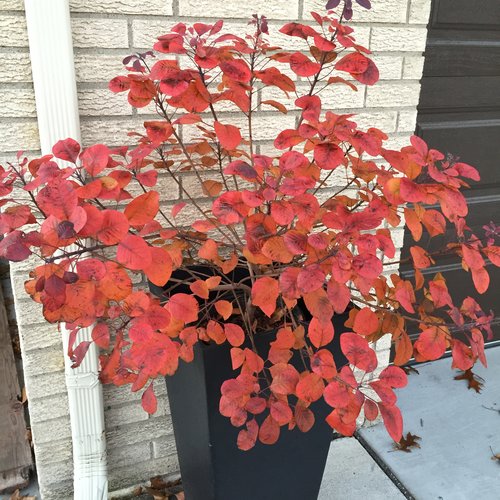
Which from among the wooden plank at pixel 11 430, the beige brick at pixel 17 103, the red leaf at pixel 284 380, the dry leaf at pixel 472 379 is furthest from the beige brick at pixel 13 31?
the dry leaf at pixel 472 379

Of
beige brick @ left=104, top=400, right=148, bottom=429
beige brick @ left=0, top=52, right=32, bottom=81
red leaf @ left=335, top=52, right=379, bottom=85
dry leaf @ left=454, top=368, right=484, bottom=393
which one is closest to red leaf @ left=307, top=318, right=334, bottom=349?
red leaf @ left=335, top=52, right=379, bottom=85

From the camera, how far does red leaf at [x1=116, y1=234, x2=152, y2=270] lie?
36.6 inches

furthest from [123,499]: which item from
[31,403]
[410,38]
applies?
[410,38]

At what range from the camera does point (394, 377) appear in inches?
45.4

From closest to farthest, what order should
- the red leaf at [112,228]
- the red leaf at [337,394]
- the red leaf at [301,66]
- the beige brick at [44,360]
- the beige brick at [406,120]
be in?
the red leaf at [112,228] < the red leaf at [337,394] < the red leaf at [301,66] < the beige brick at [44,360] < the beige brick at [406,120]

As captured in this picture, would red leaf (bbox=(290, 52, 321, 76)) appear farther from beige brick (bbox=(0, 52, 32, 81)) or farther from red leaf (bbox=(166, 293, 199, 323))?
beige brick (bbox=(0, 52, 32, 81))

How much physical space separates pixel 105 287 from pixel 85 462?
1.08 m

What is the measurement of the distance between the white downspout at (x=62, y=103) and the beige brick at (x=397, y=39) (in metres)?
1.01

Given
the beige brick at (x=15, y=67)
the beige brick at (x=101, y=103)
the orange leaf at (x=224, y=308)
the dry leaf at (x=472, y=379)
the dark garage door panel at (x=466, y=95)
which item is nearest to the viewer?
the orange leaf at (x=224, y=308)

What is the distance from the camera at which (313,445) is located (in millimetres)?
1621

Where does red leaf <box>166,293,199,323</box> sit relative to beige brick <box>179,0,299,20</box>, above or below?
below

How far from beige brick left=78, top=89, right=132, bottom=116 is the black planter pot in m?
0.55

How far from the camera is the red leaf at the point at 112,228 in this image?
93cm

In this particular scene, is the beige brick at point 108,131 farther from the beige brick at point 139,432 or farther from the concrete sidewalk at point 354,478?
the concrete sidewalk at point 354,478
